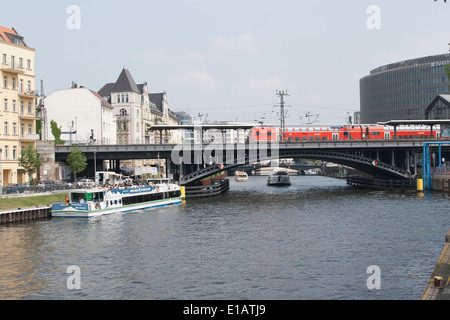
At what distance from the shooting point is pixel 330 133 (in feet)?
380

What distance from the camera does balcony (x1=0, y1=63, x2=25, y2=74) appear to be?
7725cm

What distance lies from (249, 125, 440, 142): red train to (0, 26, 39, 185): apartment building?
1898 inches

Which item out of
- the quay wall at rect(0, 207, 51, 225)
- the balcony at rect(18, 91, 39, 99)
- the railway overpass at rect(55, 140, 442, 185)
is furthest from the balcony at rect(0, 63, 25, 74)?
the quay wall at rect(0, 207, 51, 225)

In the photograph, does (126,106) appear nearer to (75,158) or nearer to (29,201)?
(75,158)

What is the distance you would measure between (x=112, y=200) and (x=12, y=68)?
87.0 feet

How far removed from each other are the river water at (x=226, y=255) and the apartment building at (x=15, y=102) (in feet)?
74.1

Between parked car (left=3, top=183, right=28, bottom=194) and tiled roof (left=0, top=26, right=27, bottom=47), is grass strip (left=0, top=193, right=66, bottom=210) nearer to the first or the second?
parked car (left=3, top=183, right=28, bottom=194)

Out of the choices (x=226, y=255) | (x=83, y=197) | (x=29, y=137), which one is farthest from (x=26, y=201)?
(x=226, y=255)

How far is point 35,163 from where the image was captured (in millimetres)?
78125

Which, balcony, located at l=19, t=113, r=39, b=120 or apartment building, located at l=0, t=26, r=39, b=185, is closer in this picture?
apartment building, located at l=0, t=26, r=39, b=185

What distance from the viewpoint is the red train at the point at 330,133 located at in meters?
114

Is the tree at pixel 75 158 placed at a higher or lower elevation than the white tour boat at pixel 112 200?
higher
